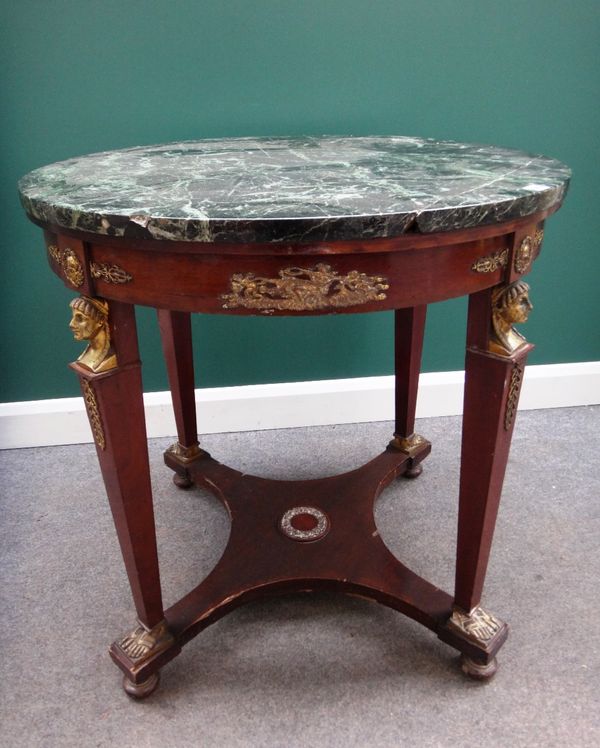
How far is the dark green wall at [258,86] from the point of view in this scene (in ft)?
4.83

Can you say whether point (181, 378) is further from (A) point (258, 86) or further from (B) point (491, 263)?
(B) point (491, 263)

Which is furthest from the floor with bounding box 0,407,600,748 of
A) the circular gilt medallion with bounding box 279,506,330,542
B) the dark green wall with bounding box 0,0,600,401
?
the dark green wall with bounding box 0,0,600,401

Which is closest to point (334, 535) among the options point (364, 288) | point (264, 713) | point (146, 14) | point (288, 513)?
point (288, 513)

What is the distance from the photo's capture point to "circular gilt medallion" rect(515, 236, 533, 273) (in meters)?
0.86

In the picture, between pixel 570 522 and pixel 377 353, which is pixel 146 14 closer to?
pixel 377 353

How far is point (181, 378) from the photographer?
1.49 m

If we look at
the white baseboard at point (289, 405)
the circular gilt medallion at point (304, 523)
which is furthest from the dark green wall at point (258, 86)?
the circular gilt medallion at point (304, 523)

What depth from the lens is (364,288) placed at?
0.78 m

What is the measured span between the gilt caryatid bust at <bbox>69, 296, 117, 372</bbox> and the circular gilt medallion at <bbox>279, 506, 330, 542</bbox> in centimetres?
62

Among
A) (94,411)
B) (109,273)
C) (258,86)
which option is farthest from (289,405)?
(109,273)

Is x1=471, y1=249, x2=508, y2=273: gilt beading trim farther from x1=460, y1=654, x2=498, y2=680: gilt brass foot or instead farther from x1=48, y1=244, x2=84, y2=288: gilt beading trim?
x1=460, y1=654, x2=498, y2=680: gilt brass foot

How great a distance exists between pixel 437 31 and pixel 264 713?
4.94 feet

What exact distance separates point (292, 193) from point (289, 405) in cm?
109

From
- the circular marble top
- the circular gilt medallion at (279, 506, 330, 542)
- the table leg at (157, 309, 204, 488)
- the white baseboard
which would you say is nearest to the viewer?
the circular marble top
